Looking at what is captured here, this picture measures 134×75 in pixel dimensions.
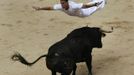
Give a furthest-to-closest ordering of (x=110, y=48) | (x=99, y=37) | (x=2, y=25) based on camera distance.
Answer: (x=2, y=25) → (x=110, y=48) → (x=99, y=37)

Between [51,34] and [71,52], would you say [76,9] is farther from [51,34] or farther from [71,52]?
[51,34]

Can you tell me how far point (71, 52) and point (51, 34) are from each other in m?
2.91

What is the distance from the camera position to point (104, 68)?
9789mm

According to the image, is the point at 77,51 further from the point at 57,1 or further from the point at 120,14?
the point at 57,1

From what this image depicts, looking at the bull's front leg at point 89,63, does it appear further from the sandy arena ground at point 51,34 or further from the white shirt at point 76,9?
the white shirt at point 76,9

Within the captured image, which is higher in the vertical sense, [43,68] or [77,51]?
[77,51]

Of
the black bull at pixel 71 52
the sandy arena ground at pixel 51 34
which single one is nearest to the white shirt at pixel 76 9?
the black bull at pixel 71 52

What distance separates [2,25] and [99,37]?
144 inches

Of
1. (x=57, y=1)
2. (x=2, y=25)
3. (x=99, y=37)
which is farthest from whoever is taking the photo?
(x=57, y=1)

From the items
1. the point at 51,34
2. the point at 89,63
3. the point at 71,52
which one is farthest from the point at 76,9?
the point at 51,34

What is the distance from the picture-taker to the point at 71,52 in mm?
8930

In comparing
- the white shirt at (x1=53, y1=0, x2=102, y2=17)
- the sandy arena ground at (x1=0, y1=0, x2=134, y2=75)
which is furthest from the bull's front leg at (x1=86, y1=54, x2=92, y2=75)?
the white shirt at (x1=53, y1=0, x2=102, y2=17)

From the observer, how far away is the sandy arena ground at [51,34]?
9945 mm

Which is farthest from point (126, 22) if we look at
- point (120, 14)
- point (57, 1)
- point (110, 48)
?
point (57, 1)
